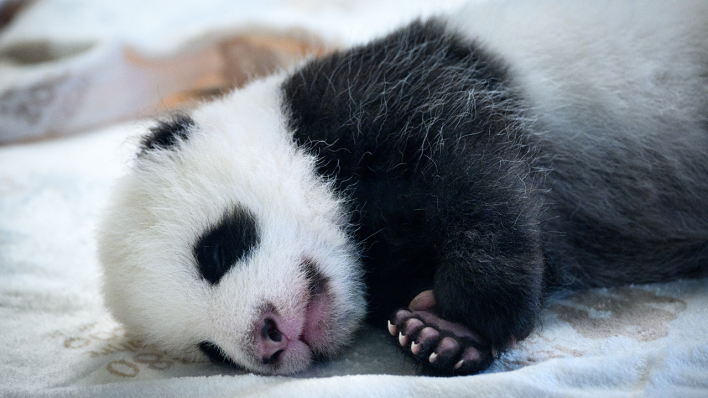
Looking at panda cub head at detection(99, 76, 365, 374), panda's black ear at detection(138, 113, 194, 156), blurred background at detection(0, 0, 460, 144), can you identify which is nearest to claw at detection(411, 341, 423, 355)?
panda cub head at detection(99, 76, 365, 374)

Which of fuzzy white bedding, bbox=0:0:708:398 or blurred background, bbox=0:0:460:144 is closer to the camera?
fuzzy white bedding, bbox=0:0:708:398

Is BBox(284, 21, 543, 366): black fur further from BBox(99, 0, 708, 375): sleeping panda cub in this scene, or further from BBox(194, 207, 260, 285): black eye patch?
BBox(194, 207, 260, 285): black eye patch

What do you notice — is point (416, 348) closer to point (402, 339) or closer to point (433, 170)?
point (402, 339)

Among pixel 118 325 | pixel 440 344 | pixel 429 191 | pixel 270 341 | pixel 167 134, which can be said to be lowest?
pixel 118 325

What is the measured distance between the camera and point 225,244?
4.98 feet

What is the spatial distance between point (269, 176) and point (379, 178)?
295mm

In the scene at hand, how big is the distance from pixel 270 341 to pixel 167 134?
2.39ft

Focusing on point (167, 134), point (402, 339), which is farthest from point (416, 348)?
point (167, 134)

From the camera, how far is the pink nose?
A: 141 centimetres

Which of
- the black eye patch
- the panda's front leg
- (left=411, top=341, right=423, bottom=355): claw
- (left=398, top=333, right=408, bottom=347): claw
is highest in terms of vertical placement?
the panda's front leg

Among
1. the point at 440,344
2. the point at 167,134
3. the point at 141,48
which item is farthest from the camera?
the point at 141,48

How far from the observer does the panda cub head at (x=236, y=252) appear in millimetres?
1447

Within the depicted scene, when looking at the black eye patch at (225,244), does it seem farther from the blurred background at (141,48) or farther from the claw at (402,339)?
the blurred background at (141,48)

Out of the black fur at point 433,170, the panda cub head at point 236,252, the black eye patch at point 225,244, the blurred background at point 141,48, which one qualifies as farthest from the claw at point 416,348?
the blurred background at point 141,48
